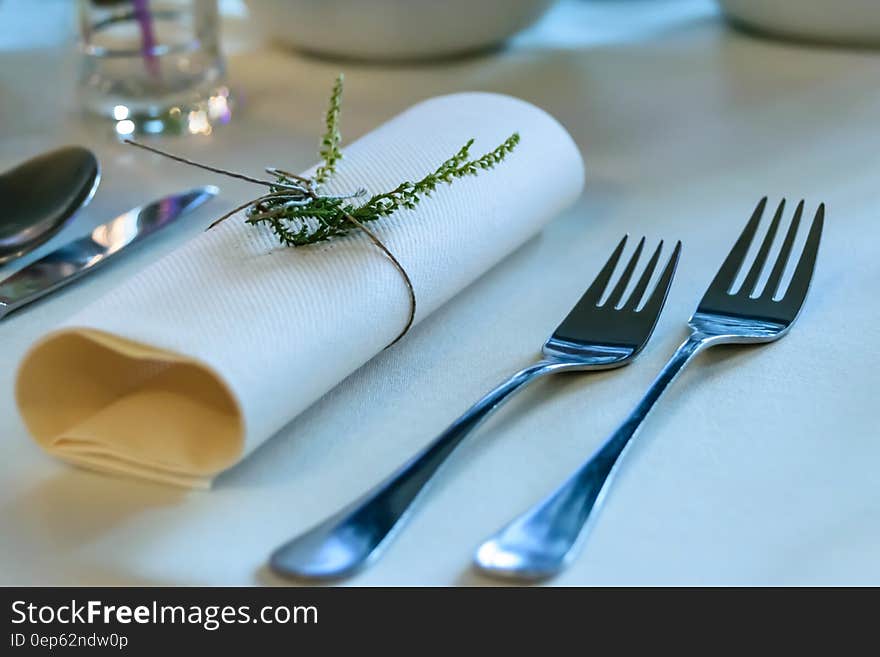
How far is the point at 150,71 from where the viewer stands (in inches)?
43.8

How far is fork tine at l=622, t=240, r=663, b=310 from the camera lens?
27.8 inches

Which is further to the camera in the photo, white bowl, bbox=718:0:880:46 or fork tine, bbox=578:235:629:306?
white bowl, bbox=718:0:880:46

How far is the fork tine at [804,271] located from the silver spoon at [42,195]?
52cm

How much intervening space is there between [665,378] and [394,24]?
700 millimetres

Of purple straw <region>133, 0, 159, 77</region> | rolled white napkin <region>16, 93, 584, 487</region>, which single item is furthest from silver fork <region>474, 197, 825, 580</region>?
purple straw <region>133, 0, 159, 77</region>

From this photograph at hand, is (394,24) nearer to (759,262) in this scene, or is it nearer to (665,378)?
(759,262)

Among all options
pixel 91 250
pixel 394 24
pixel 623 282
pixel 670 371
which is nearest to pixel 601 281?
pixel 623 282

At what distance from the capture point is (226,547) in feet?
1.72

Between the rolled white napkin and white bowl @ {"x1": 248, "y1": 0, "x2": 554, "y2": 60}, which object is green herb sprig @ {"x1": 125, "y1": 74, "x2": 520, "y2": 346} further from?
white bowl @ {"x1": 248, "y1": 0, "x2": 554, "y2": 60}

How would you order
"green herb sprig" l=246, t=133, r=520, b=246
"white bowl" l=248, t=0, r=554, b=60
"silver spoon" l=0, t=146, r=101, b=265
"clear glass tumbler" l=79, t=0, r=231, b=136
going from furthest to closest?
"white bowl" l=248, t=0, r=554, b=60 < "clear glass tumbler" l=79, t=0, r=231, b=136 < "silver spoon" l=0, t=146, r=101, b=265 < "green herb sprig" l=246, t=133, r=520, b=246

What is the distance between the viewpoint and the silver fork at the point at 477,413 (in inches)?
19.6

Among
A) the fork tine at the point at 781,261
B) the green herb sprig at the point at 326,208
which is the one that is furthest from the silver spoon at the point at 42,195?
the fork tine at the point at 781,261
